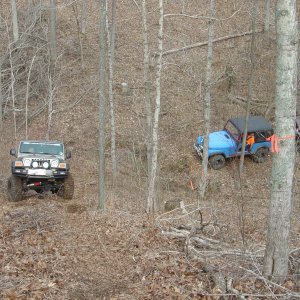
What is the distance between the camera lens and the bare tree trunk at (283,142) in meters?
4.92

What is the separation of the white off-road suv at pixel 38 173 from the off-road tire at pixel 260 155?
32.6 feet

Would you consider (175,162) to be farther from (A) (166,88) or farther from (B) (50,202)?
(B) (50,202)

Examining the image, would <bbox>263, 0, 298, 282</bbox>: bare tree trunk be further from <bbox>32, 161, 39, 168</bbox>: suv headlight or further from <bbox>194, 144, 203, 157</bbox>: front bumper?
<bbox>194, 144, 203, 157</bbox>: front bumper

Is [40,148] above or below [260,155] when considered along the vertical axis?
below

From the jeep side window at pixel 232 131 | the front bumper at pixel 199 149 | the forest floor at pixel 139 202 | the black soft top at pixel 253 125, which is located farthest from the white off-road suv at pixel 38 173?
the black soft top at pixel 253 125

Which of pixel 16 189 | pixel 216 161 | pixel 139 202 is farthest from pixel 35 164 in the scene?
pixel 216 161

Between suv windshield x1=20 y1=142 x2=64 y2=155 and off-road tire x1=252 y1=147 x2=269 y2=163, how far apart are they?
9.83 meters

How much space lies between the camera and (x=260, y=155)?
2058 cm

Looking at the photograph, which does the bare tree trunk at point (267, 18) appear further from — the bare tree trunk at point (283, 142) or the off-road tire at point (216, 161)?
the bare tree trunk at point (283, 142)

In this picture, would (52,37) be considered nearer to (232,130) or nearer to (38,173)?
(232,130)

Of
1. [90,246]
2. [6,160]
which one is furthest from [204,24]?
[90,246]

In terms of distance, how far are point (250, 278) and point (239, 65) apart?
21271 mm

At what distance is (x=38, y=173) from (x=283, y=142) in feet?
28.0

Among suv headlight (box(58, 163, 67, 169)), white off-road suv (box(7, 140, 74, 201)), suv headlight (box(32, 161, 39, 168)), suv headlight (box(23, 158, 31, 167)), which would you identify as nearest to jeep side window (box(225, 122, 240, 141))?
white off-road suv (box(7, 140, 74, 201))
